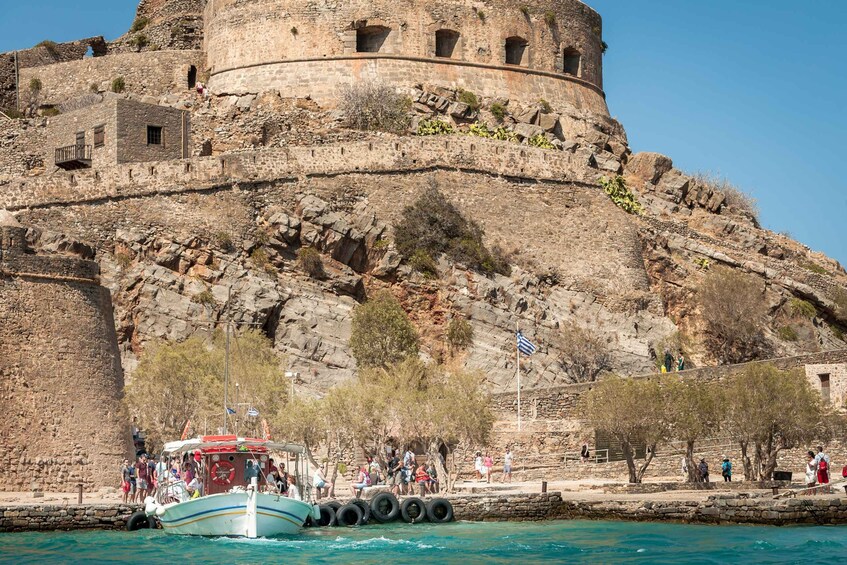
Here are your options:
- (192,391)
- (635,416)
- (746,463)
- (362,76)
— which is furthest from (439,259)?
(746,463)

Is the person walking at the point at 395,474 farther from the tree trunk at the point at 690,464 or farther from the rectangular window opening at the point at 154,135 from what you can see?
the rectangular window opening at the point at 154,135

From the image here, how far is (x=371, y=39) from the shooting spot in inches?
2537

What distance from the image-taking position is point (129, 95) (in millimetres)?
65062

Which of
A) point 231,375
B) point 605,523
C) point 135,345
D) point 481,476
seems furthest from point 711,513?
point 135,345

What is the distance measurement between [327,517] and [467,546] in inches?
187

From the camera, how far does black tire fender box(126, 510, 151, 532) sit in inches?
1548

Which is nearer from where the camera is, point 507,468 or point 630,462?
point 630,462

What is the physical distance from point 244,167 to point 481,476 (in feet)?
48.9

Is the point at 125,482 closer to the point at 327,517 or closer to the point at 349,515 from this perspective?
the point at 327,517

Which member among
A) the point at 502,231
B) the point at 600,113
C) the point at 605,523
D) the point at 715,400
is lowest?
the point at 605,523

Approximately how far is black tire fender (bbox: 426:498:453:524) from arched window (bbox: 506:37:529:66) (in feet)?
94.5

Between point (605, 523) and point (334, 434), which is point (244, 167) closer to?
point (334, 434)

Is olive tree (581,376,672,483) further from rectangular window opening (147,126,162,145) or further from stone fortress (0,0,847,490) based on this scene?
rectangular window opening (147,126,162,145)

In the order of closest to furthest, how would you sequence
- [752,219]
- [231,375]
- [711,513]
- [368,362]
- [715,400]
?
[711,513] → [715,400] → [231,375] → [368,362] → [752,219]
